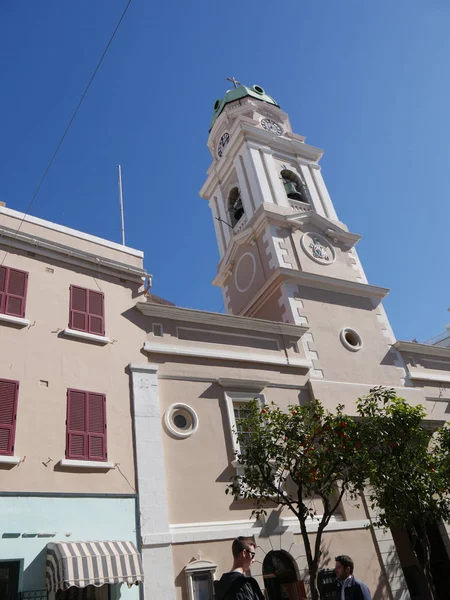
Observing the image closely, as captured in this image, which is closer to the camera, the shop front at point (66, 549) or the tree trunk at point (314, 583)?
the shop front at point (66, 549)

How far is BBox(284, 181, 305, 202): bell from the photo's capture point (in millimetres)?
23391

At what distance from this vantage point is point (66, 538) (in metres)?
10.3

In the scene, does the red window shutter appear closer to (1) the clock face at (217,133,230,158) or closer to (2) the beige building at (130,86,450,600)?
(2) the beige building at (130,86,450,600)

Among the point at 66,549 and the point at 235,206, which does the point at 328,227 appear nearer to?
the point at 235,206

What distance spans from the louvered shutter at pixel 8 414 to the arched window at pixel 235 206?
14998 mm

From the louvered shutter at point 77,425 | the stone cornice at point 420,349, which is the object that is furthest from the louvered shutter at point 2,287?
the stone cornice at point 420,349

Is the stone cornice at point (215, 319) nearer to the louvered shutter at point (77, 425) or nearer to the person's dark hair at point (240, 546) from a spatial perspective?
the louvered shutter at point (77, 425)

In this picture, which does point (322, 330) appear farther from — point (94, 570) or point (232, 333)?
point (94, 570)

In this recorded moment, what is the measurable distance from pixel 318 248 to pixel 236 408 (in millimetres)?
9044

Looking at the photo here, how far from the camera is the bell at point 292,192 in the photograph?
23391 mm

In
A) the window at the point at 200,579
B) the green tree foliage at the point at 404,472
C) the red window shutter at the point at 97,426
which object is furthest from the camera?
the green tree foliage at the point at 404,472

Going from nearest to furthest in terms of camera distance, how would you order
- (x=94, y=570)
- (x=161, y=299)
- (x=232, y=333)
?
(x=94, y=570) < (x=232, y=333) < (x=161, y=299)

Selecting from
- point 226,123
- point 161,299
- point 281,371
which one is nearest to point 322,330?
point 281,371

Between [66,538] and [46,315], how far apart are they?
536 cm
